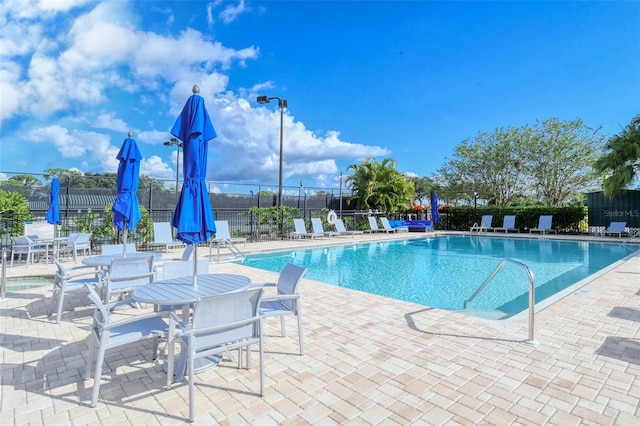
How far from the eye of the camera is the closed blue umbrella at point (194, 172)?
Result: 10.2 feet

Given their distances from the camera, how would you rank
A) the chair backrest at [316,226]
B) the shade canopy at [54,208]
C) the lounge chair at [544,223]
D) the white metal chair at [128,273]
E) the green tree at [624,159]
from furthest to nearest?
the lounge chair at [544,223] < the chair backrest at [316,226] < the green tree at [624,159] < the shade canopy at [54,208] < the white metal chair at [128,273]

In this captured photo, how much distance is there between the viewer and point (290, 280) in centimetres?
336

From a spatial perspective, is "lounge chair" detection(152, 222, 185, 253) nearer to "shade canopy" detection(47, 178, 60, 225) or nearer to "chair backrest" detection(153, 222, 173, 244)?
"chair backrest" detection(153, 222, 173, 244)

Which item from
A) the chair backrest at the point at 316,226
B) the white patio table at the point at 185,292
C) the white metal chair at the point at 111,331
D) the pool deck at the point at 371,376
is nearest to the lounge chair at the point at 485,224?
the chair backrest at the point at 316,226

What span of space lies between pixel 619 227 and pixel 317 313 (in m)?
16.1

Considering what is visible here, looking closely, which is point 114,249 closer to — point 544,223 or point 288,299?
point 288,299

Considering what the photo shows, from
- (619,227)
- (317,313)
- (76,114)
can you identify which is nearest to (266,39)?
(76,114)

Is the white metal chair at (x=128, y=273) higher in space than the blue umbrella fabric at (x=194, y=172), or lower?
lower

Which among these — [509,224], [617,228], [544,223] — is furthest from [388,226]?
[617,228]

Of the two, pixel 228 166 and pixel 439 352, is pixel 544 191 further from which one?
pixel 439 352

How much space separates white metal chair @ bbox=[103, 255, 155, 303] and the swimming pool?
3776 millimetres

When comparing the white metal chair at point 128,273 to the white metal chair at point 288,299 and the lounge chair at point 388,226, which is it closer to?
the white metal chair at point 288,299

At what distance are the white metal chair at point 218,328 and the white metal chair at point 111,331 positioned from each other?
23cm

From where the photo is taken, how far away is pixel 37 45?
1271 cm
